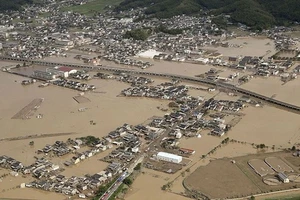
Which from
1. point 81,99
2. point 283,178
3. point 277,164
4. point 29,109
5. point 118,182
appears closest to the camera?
point 283,178

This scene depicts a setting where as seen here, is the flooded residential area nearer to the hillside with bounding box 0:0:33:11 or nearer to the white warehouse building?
the white warehouse building

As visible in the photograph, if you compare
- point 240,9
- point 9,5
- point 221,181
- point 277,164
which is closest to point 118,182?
point 221,181

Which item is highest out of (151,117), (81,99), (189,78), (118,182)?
(118,182)

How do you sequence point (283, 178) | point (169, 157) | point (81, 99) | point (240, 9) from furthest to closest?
point (240, 9) < point (81, 99) < point (169, 157) < point (283, 178)

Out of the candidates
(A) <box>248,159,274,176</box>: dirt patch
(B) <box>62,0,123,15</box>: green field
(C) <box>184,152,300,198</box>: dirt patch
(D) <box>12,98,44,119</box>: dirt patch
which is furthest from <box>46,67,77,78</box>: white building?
(B) <box>62,0,123,15</box>: green field

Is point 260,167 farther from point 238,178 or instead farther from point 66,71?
point 66,71

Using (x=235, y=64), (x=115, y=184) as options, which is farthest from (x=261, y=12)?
(x=115, y=184)

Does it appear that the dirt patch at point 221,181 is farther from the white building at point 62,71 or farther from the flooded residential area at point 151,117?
the white building at point 62,71
